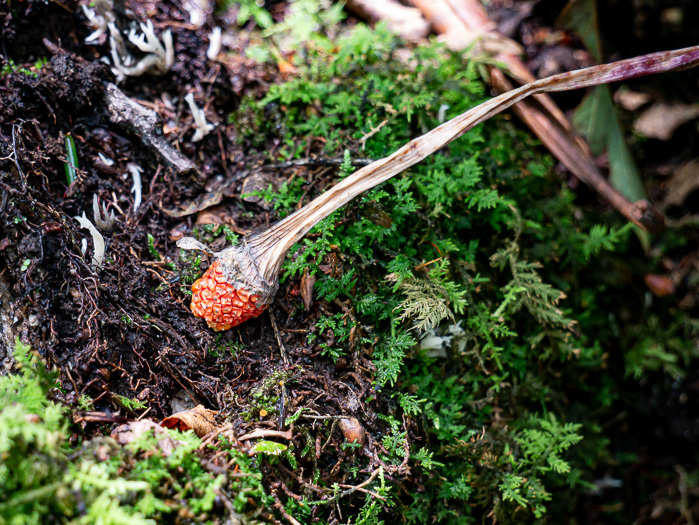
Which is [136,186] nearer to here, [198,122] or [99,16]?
[198,122]

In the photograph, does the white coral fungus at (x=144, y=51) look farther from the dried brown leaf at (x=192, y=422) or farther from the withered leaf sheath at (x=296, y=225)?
the dried brown leaf at (x=192, y=422)

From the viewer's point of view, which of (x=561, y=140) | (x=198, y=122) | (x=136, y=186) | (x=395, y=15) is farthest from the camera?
(x=395, y=15)

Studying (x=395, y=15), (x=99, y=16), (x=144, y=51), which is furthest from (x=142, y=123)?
(x=395, y=15)

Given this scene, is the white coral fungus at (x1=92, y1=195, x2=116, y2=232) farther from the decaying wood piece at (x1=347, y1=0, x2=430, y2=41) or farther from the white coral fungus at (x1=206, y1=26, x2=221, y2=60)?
the decaying wood piece at (x1=347, y1=0, x2=430, y2=41)

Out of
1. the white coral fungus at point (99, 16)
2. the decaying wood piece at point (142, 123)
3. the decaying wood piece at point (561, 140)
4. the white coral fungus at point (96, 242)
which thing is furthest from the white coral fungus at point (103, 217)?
the decaying wood piece at point (561, 140)

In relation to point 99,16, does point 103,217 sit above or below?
below

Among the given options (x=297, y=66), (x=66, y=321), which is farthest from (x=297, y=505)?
(x=297, y=66)

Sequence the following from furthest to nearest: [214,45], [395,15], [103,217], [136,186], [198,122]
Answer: [395,15] < [214,45] < [198,122] < [136,186] < [103,217]

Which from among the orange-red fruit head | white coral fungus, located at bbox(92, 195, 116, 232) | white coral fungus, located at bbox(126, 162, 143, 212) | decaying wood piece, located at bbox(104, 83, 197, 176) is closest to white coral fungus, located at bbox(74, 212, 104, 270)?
white coral fungus, located at bbox(92, 195, 116, 232)
